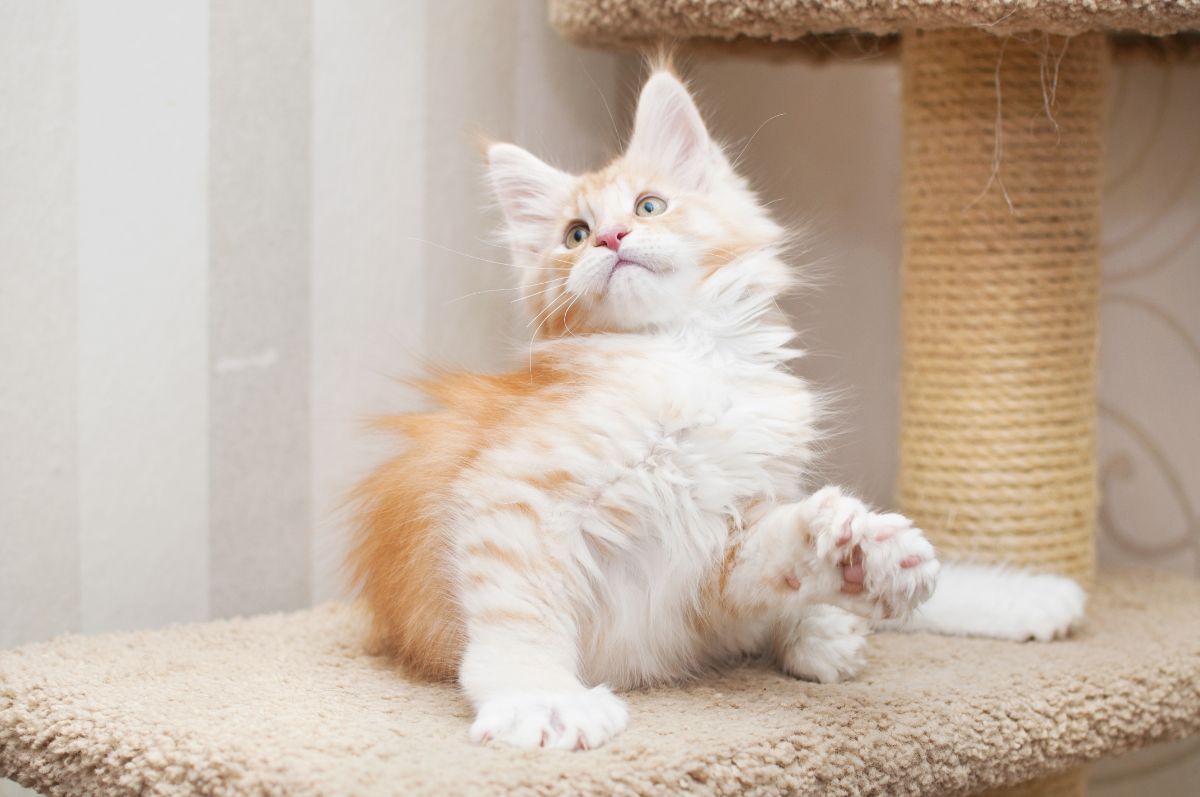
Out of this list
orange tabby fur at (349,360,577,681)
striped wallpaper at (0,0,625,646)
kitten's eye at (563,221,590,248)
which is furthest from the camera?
striped wallpaper at (0,0,625,646)

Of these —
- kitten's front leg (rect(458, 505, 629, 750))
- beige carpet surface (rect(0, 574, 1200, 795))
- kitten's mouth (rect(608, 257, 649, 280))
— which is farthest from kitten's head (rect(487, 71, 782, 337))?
beige carpet surface (rect(0, 574, 1200, 795))

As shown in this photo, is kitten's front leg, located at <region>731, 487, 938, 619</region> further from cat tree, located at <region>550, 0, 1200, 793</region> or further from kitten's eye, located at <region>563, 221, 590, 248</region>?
cat tree, located at <region>550, 0, 1200, 793</region>

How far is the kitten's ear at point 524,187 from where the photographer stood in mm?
1211

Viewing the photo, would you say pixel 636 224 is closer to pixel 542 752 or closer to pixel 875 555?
pixel 875 555

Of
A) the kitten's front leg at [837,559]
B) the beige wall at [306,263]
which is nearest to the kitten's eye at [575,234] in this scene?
the beige wall at [306,263]

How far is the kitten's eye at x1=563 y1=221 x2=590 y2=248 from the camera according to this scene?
45.7 inches

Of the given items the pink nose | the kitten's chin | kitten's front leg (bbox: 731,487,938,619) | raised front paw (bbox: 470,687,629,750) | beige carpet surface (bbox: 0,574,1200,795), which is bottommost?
beige carpet surface (bbox: 0,574,1200,795)

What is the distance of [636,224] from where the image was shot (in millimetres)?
1107

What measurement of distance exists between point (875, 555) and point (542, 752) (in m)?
0.30

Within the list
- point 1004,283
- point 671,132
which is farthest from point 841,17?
point 1004,283

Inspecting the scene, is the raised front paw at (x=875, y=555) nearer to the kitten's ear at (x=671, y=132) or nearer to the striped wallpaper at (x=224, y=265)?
the kitten's ear at (x=671, y=132)

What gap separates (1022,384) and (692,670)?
60 cm

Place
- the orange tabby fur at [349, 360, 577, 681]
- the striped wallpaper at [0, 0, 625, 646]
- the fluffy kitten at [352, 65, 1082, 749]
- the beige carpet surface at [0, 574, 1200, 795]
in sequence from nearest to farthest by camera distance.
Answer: the beige carpet surface at [0, 574, 1200, 795] → the fluffy kitten at [352, 65, 1082, 749] → the orange tabby fur at [349, 360, 577, 681] → the striped wallpaper at [0, 0, 625, 646]

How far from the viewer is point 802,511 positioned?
943 mm
